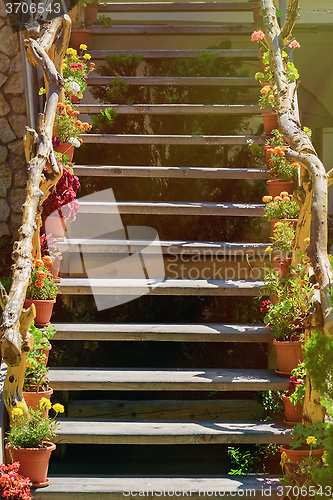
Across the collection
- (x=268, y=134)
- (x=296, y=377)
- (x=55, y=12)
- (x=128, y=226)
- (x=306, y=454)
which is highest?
(x=55, y=12)

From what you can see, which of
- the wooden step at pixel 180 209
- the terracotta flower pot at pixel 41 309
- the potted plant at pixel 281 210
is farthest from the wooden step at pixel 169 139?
the terracotta flower pot at pixel 41 309

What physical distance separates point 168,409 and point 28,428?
202 cm

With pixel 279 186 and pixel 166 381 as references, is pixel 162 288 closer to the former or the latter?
pixel 166 381

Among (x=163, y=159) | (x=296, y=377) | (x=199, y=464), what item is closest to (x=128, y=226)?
(x=163, y=159)

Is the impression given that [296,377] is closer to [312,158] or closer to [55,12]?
[312,158]

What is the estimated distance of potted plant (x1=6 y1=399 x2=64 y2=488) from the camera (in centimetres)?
213

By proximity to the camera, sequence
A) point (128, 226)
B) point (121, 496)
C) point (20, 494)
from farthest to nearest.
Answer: point (128, 226)
point (121, 496)
point (20, 494)

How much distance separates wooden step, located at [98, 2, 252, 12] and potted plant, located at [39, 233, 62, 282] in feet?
11.0

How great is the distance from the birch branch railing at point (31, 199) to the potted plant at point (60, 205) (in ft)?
1.07

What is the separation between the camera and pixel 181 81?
4414 millimetres

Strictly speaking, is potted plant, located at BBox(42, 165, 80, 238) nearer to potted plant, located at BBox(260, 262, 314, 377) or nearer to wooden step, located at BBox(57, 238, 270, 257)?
wooden step, located at BBox(57, 238, 270, 257)

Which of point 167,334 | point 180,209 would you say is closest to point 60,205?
point 180,209

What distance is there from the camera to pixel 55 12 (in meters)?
4.16

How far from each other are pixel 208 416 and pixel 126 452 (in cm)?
70
